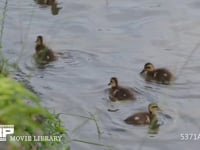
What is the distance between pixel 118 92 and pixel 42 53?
1.09 m

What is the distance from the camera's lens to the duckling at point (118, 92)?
5625mm

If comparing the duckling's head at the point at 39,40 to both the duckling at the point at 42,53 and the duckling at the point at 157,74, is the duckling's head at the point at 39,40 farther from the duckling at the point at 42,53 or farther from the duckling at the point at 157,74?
the duckling at the point at 157,74

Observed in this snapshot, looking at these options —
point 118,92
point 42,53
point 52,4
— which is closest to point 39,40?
point 42,53

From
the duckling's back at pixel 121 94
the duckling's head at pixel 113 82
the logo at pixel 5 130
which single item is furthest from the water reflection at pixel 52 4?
the logo at pixel 5 130

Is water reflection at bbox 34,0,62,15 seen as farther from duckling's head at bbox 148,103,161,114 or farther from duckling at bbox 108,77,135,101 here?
duckling's head at bbox 148,103,161,114

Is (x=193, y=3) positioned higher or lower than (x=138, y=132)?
higher

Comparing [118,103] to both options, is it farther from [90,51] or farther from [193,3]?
[193,3]

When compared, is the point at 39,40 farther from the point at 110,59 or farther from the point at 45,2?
the point at 45,2

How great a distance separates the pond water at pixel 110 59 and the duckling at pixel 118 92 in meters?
0.06

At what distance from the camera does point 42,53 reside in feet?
20.9

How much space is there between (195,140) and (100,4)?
3.51m

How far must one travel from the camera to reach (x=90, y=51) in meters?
6.73

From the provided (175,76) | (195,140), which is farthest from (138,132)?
(175,76)

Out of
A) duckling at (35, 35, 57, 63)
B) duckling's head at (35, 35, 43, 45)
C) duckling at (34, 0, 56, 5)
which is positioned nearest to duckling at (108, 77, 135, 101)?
duckling at (35, 35, 57, 63)
